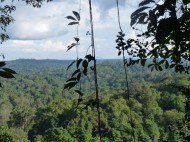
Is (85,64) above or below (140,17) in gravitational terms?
below

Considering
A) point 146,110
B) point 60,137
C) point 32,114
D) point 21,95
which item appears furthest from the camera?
point 21,95

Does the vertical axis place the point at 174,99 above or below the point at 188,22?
below

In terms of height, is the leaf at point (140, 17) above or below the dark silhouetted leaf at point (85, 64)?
above

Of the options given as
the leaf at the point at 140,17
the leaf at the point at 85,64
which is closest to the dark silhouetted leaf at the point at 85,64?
the leaf at the point at 85,64

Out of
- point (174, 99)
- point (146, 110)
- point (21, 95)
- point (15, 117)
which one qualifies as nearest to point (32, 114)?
point (15, 117)

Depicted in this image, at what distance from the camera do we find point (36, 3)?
6125 mm

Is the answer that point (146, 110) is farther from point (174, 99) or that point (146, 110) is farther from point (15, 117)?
point (15, 117)

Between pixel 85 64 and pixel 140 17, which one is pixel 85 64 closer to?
pixel 85 64

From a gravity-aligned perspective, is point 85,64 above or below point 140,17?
below

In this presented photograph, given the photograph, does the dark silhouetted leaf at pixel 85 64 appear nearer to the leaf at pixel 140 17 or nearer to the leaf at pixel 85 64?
the leaf at pixel 85 64

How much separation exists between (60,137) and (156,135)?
11948 millimetres

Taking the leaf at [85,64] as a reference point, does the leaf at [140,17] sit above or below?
above

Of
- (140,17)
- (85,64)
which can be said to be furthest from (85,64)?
Answer: (140,17)

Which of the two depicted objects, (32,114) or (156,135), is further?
(32,114)
